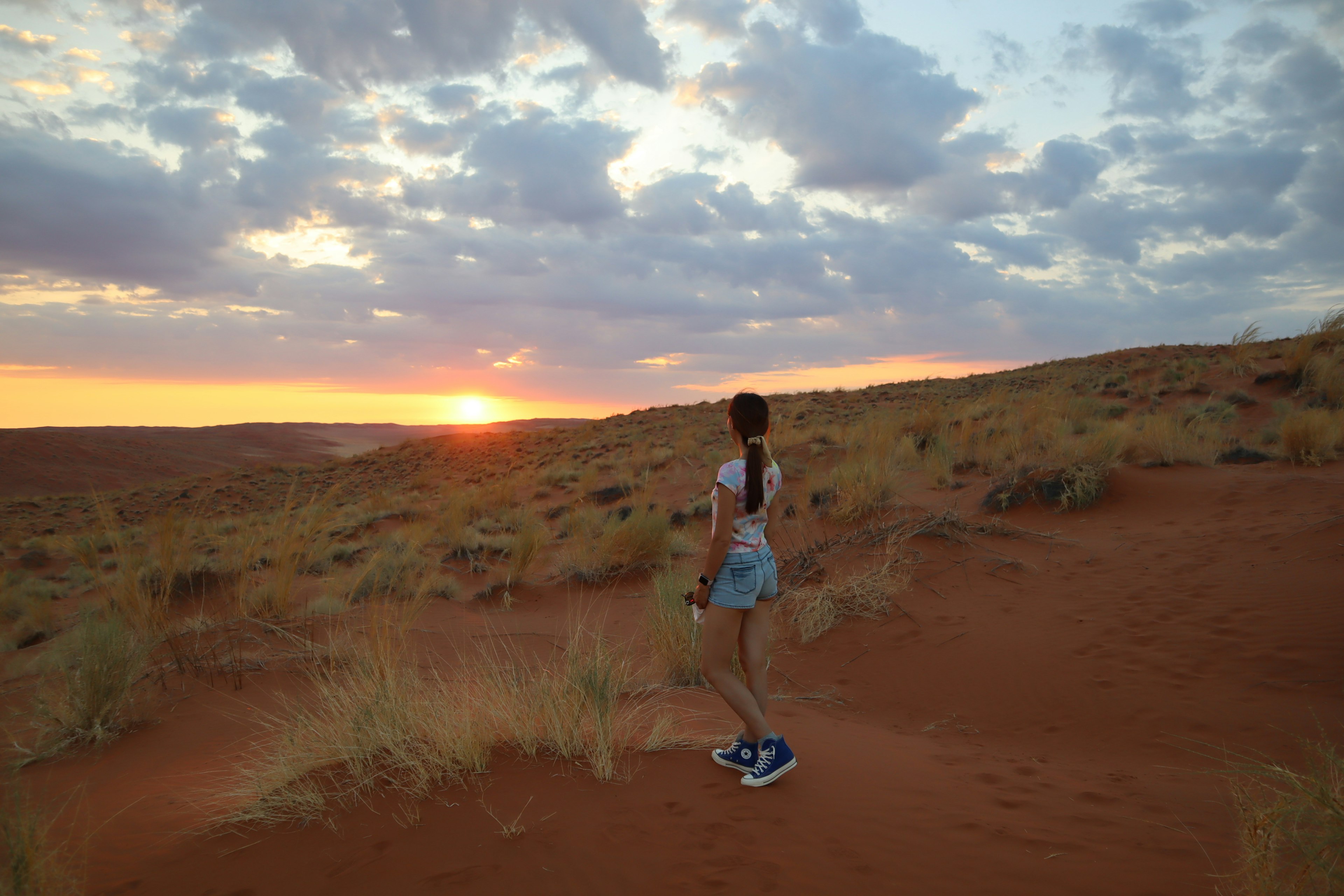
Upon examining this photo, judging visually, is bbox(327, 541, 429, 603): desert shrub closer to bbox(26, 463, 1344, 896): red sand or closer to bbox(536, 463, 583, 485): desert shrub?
bbox(26, 463, 1344, 896): red sand

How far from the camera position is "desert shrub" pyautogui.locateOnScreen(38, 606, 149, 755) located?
15.5 ft

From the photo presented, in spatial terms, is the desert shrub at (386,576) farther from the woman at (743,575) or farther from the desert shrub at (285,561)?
the woman at (743,575)

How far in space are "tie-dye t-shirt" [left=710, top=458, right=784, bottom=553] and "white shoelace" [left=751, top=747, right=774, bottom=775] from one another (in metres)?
1.08

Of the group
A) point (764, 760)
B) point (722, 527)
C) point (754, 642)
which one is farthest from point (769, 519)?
point (764, 760)

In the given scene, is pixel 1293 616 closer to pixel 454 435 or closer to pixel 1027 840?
pixel 1027 840

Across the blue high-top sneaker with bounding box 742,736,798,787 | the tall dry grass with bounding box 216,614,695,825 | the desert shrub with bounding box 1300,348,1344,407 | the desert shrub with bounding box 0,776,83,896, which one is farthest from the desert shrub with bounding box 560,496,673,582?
the desert shrub with bounding box 1300,348,1344,407

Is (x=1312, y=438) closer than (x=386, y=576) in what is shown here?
No

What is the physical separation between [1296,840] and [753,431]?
2526mm

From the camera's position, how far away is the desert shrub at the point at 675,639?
5.70 metres

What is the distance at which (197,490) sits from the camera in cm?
2941

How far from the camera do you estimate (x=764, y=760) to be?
11.6 feet

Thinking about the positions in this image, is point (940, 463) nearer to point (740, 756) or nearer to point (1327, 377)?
point (1327, 377)

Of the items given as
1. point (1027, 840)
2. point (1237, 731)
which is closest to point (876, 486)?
point (1237, 731)

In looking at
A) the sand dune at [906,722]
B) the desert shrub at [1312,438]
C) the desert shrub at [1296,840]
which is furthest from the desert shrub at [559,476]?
the desert shrub at [1296,840]
